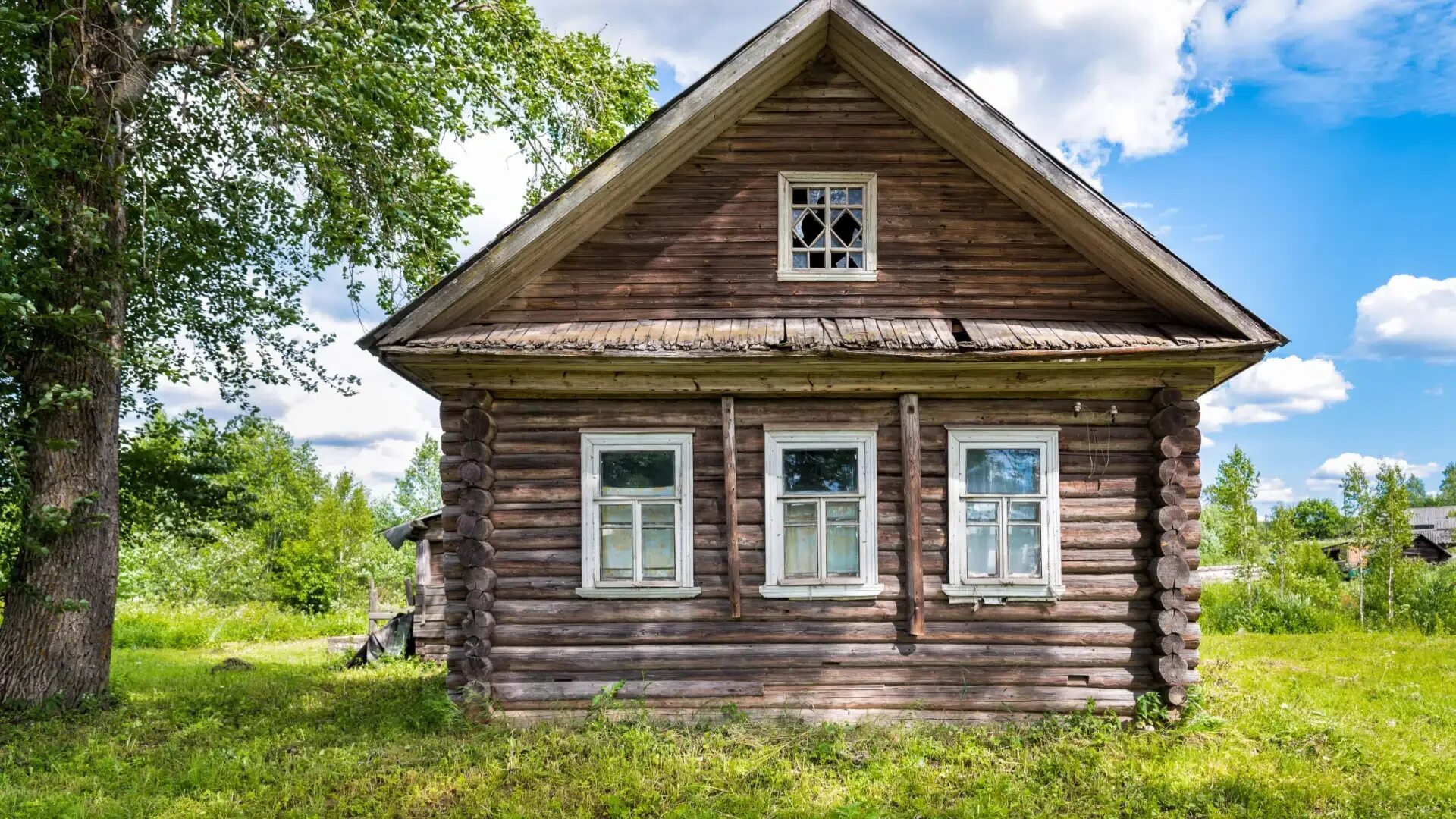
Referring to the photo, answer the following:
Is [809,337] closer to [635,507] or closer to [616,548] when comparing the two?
[635,507]

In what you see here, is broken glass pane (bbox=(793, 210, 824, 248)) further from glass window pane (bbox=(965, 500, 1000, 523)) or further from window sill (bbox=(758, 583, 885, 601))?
window sill (bbox=(758, 583, 885, 601))

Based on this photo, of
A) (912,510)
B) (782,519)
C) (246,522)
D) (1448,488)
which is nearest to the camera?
(912,510)

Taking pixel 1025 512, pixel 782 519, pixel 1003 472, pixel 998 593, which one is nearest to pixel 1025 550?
pixel 1025 512

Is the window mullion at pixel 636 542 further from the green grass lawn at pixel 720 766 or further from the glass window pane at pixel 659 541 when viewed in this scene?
the green grass lawn at pixel 720 766

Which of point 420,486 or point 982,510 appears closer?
point 982,510

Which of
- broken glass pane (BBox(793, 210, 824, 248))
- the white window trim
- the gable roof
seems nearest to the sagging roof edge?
the gable roof

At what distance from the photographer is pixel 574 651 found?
7918mm

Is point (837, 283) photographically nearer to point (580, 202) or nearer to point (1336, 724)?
point (580, 202)

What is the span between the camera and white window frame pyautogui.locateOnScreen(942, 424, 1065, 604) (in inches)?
311

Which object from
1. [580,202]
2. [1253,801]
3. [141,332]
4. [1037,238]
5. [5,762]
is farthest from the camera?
[141,332]

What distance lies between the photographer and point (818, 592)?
7.89 meters

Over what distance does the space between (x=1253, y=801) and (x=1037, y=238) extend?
567 centimetres

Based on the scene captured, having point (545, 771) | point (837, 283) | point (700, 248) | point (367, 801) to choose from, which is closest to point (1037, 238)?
point (837, 283)

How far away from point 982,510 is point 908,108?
178 inches
